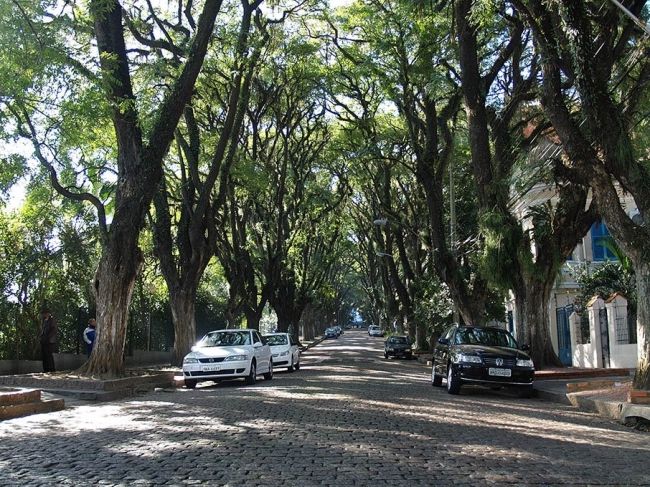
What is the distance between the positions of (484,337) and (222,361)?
6.67 m

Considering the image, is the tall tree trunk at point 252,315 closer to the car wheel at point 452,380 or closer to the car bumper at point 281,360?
the car bumper at point 281,360

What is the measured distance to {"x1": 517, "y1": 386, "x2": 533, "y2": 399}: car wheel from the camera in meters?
14.7

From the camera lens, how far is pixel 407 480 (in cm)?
621

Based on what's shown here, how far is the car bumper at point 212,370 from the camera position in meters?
17.1

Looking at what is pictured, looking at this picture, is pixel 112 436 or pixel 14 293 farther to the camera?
pixel 14 293

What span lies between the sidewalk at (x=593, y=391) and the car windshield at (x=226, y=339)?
8.03m

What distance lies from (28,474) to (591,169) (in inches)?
401

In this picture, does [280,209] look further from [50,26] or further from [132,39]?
[50,26]

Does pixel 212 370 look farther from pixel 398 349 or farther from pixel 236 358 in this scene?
pixel 398 349

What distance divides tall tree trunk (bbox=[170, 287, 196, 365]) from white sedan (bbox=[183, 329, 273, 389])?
4408 millimetres

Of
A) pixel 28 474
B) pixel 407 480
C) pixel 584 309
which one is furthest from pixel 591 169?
pixel 584 309

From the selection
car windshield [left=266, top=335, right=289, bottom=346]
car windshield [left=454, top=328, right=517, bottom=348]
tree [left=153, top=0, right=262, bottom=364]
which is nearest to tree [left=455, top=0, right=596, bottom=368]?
car windshield [left=454, top=328, right=517, bottom=348]

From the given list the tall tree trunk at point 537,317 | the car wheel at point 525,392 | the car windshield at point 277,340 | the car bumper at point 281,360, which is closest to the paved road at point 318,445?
the car wheel at point 525,392

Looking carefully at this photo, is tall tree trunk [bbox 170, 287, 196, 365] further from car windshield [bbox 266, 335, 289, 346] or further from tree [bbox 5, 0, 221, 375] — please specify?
tree [bbox 5, 0, 221, 375]
